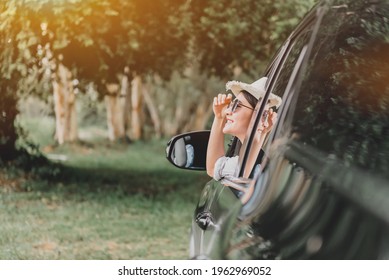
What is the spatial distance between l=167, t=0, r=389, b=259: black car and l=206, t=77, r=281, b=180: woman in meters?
0.13

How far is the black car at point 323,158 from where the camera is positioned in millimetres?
1606

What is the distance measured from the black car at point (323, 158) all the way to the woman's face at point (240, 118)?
0.47ft

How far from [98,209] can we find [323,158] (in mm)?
6308

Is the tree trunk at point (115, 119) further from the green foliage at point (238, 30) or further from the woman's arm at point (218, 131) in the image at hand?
the woman's arm at point (218, 131)


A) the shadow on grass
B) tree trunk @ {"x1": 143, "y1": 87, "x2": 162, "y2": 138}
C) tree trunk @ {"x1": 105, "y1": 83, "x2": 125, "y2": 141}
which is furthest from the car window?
tree trunk @ {"x1": 143, "y1": 87, "x2": 162, "y2": 138}

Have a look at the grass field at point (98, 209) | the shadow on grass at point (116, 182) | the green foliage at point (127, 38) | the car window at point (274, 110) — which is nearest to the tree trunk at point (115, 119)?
the grass field at point (98, 209)

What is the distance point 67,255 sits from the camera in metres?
5.68

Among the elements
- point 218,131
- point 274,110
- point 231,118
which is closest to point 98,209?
point 218,131

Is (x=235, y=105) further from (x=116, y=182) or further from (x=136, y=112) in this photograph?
(x=136, y=112)

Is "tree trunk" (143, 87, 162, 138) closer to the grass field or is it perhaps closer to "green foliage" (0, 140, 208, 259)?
the grass field
